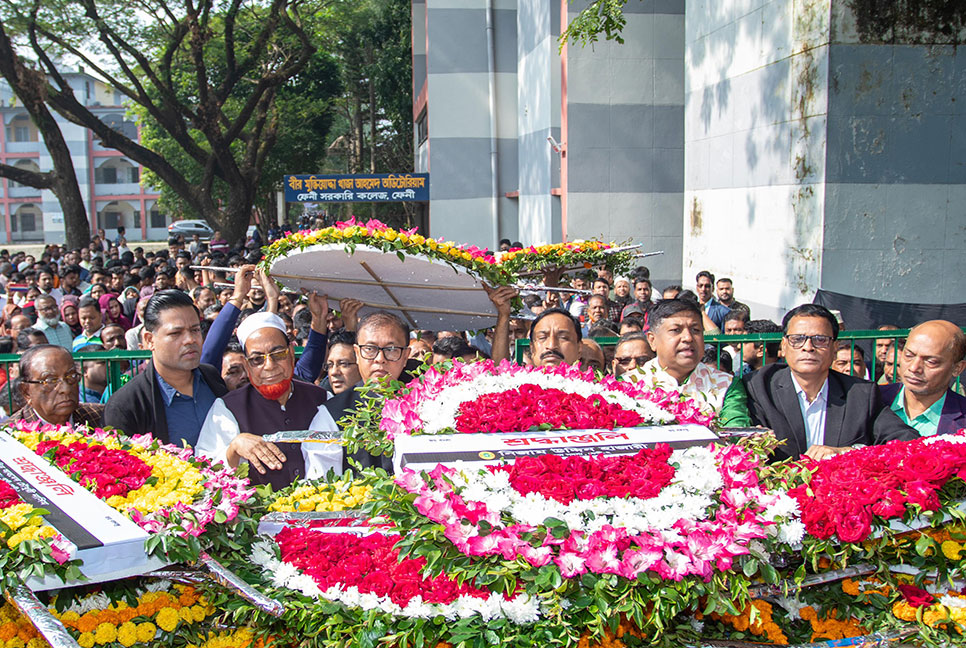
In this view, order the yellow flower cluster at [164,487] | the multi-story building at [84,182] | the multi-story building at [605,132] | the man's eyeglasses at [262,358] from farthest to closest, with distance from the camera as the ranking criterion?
the multi-story building at [84,182] < the multi-story building at [605,132] < the man's eyeglasses at [262,358] < the yellow flower cluster at [164,487]

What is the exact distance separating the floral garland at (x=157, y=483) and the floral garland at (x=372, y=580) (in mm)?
245

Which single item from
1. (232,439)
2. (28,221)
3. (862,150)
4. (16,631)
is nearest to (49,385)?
(232,439)

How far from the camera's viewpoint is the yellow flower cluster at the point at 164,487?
2736 millimetres

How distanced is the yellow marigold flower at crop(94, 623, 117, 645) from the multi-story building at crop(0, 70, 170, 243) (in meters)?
62.7

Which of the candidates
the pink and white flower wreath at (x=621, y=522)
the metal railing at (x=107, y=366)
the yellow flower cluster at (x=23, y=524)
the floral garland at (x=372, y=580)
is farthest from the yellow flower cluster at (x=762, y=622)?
the metal railing at (x=107, y=366)

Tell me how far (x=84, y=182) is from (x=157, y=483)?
66654mm

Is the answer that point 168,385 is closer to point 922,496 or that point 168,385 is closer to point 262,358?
point 262,358

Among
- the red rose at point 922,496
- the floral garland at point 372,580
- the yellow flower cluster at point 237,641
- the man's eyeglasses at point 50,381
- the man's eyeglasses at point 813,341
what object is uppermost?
the man's eyeglasses at point 813,341

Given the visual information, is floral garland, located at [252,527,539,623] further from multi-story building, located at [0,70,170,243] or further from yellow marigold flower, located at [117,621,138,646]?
multi-story building, located at [0,70,170,243]

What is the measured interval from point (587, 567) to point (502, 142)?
21.4m

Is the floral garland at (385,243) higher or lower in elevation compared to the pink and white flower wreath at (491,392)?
higher

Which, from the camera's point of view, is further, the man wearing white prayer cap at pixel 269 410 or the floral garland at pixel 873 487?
the man wearing white prayer cap at pixel 269 410

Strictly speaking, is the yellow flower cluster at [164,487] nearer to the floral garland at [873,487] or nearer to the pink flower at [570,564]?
the pink flower at [570,564]

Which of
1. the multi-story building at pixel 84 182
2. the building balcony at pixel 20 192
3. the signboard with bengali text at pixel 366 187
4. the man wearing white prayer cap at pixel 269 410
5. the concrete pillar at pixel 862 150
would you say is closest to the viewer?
the man wearing white prayer cap at pixel 269 410
